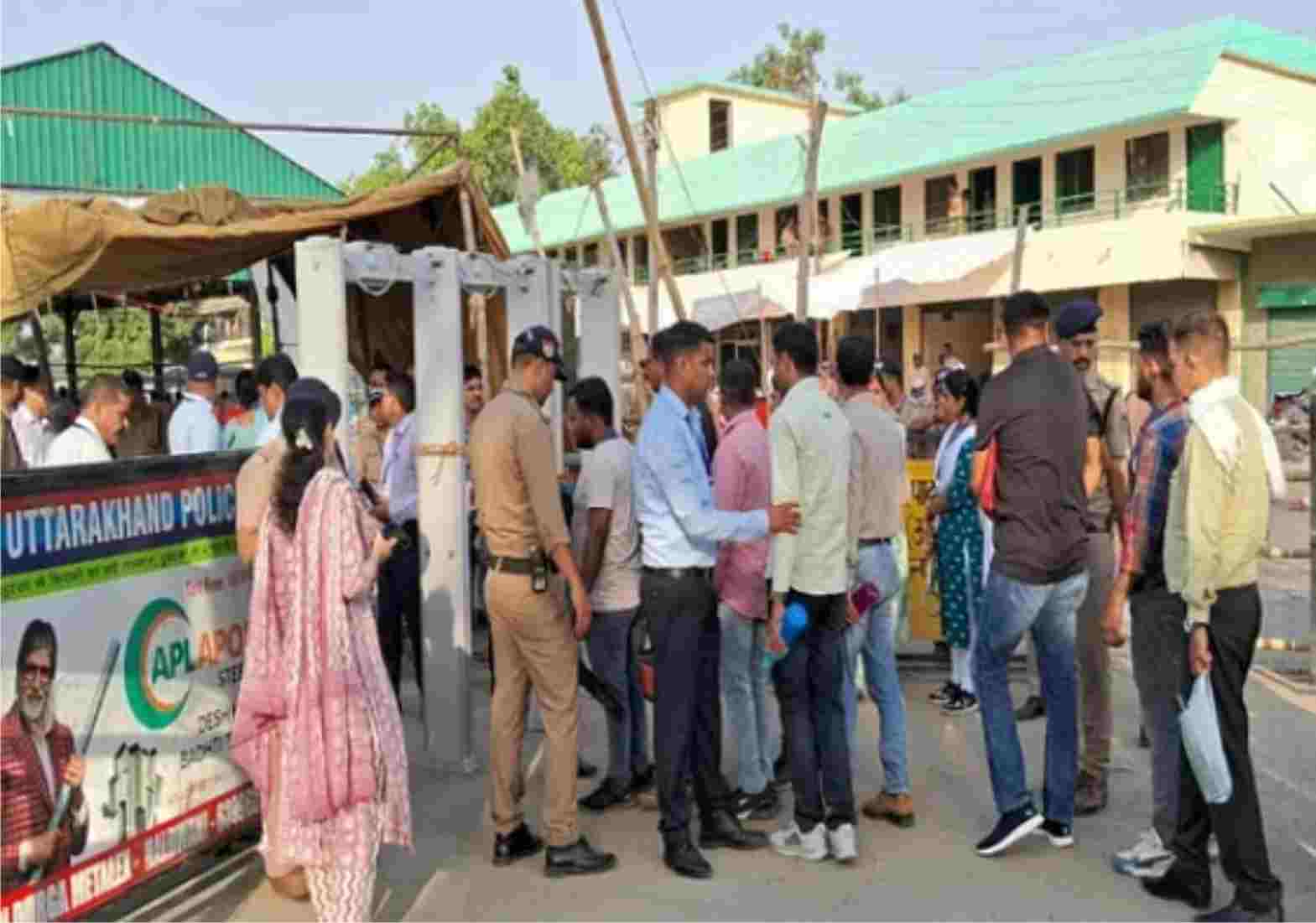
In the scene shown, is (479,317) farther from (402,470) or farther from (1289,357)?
(1289,357)

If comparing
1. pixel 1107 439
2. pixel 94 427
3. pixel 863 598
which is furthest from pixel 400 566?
pixel 1107 439

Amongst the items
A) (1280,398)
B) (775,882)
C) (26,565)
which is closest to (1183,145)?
(1280,398)

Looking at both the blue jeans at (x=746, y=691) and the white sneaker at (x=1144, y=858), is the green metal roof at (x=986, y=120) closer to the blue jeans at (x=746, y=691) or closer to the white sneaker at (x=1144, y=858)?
the blue jeans at (x=746, y=691)

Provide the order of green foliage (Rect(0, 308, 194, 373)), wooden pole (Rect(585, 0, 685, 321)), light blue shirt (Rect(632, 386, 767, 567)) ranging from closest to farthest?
1. light blue shirt (Rect(632, 386, 767, 567))
2. wooden pole (Rect(585, 0, 685, 321))
3. green foliage (Rect(0, 308, 194, 373))

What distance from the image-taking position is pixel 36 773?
3555mm

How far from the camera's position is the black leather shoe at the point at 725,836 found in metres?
4.77

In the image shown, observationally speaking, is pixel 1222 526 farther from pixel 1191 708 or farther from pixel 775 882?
pixel 775 882

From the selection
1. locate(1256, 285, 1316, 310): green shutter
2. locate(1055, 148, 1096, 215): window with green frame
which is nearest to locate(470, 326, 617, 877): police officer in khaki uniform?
locate(1256, 285, 1316, 310): green shutter

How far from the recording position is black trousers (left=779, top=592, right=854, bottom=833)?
14.9ft

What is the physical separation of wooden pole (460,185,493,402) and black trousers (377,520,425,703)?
5.29 ft

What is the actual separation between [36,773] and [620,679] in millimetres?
2364

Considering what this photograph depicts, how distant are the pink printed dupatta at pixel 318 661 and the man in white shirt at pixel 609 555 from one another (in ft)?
4.19

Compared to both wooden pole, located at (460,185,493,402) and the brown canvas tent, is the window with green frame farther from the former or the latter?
wooden pole, located at (460,185,493,402)

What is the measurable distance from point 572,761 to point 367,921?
93cm
